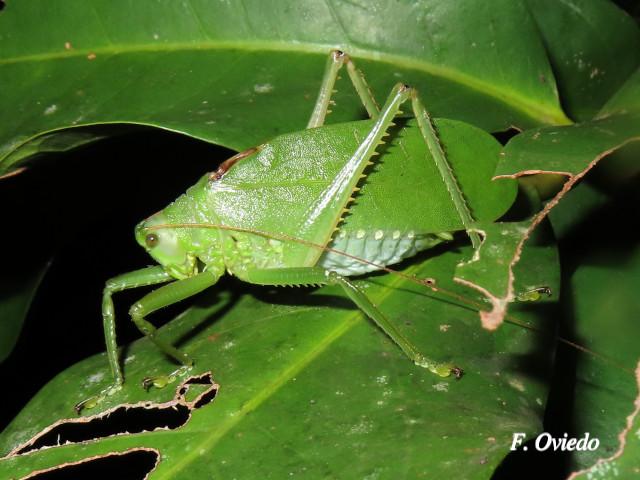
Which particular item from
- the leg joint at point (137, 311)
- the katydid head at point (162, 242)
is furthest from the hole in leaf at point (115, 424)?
the katydid head at point (162, 242)

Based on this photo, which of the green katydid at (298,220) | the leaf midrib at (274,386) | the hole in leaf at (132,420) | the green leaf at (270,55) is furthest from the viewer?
the green leaf at (270,55)

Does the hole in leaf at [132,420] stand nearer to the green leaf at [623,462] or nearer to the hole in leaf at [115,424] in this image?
the hole in leaf at [115,424]

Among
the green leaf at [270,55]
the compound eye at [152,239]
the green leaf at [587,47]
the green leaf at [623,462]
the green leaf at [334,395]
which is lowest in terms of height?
the green leaf at [623,462]

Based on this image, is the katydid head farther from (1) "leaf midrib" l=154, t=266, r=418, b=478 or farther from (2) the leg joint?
(1) "leaf midrib" l=154, t=266, r=418, b=478

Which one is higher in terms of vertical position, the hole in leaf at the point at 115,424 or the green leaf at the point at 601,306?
the hole in leaf at the point at 115,424

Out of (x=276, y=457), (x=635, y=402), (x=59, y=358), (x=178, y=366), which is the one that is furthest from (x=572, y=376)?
(x=59, y=358)

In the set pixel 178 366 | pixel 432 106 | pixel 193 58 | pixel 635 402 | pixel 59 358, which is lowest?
pixel 635 402

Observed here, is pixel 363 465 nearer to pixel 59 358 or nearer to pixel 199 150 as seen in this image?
pixel 199 150
